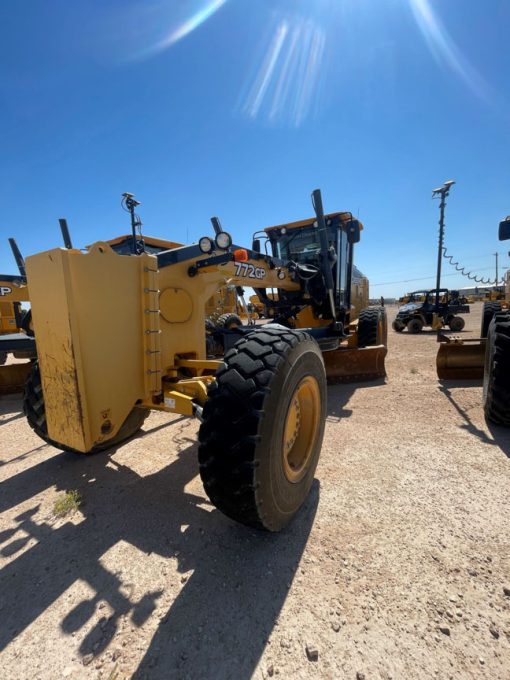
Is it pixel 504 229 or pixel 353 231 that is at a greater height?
pixel 353 231

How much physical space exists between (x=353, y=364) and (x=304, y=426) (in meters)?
4.01

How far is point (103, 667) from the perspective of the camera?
1450 mm

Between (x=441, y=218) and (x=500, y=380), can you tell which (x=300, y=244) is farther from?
(x=441, y=218)

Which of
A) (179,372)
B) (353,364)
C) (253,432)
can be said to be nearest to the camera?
(253,432)

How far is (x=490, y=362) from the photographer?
4.14 meters

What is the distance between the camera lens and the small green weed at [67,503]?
2.60m

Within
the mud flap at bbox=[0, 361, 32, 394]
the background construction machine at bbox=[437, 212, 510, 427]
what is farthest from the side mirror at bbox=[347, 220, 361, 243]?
the mud flap at bbox=[0, 361, 32, 394]

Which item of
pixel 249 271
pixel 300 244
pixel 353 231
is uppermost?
pixel 353 231

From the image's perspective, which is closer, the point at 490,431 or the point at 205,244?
the point at 205,244

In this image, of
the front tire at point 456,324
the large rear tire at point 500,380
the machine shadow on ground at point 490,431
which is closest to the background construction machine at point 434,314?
the front tire at point 456,324

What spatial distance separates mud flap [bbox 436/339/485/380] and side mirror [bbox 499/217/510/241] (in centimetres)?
214

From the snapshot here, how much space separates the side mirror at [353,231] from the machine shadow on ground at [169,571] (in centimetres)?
526

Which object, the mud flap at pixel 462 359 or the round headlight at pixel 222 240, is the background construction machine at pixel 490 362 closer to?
the mud flap at pixel 462 359

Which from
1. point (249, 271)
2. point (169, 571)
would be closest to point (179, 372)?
point (249, 271)
